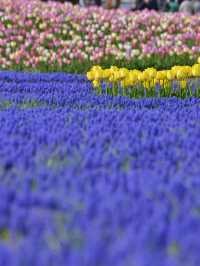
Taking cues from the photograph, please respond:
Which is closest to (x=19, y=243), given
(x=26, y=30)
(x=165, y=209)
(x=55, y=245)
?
(x=55, y=245)

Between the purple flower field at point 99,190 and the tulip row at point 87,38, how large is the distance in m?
9.65

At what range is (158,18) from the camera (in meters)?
19.6

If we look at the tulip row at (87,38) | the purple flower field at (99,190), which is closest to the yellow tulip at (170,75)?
the purple flower field at (99,190)

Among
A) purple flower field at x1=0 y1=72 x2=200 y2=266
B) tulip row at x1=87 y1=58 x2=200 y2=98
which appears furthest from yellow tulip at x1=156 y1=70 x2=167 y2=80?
purple flower field at x1=0 y1=72 x2=200 y2=266

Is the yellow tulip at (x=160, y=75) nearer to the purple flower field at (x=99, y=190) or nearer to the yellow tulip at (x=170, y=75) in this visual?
the yellow tulip at (x=170, y=75)

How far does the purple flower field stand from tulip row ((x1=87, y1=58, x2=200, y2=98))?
2727mm

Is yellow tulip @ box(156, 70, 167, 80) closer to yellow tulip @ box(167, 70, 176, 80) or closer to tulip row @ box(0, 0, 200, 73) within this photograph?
yellow tulip @ box(167, 70, 176, 80)

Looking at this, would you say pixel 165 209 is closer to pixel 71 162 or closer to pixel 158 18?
pixel 71 162

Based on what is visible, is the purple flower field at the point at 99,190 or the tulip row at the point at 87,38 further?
the tulip row at the point at 87,38

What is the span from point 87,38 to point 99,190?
14.1m

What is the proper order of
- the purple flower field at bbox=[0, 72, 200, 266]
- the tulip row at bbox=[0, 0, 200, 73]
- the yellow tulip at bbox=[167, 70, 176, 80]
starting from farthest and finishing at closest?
the tulip row at bbox=[0, 0, 200, 73], the yellow tulip at bbox=[167, 70, 176, 80], the purple flower field at bbox=[0, 72, 200, 266]

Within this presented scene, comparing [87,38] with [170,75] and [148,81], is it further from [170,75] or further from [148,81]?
[170,75]

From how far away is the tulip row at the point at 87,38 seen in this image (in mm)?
16500

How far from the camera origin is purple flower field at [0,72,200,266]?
2781 millimetres
